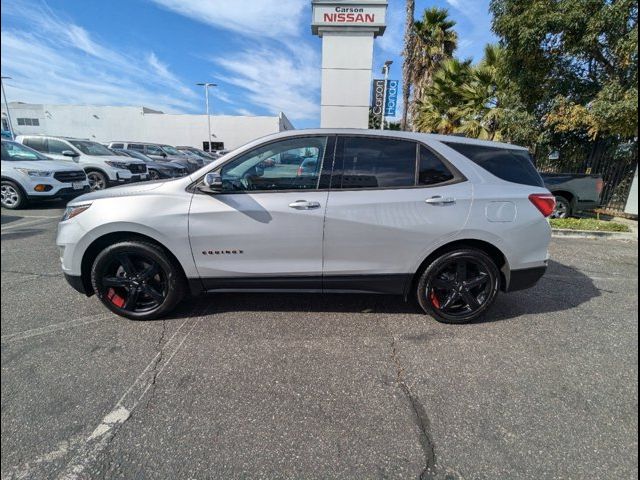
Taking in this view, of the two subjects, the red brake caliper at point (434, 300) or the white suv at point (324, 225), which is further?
the red brake caliper at point (434, 300)

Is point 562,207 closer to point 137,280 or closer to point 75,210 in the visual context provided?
point 137,280

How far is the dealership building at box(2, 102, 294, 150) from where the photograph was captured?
46.2 metres

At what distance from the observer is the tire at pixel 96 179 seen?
961 cm

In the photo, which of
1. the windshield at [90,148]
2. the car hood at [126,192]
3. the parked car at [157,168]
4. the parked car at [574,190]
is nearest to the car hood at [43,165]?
the windshield at [90,148]

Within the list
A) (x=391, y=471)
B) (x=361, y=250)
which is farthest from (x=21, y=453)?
(x=361, y=250)

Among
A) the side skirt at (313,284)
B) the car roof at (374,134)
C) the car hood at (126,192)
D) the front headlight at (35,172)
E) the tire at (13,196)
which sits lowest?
the side skirt at (313,284)

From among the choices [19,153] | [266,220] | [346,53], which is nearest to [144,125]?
[346,53]

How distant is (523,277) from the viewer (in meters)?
2.87

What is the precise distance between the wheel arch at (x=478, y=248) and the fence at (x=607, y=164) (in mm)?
8726

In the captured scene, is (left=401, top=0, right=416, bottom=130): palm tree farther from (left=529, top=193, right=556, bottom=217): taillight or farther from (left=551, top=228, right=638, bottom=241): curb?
(left=529, top=193, right=556, bottom=217): taillight

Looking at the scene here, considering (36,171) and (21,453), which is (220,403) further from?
(36,171)

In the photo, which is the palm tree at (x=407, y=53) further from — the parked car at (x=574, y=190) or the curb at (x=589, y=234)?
the curb at (x=589, y=234)

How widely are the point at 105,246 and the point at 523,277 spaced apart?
12.5ft

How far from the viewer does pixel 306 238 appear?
264cm
